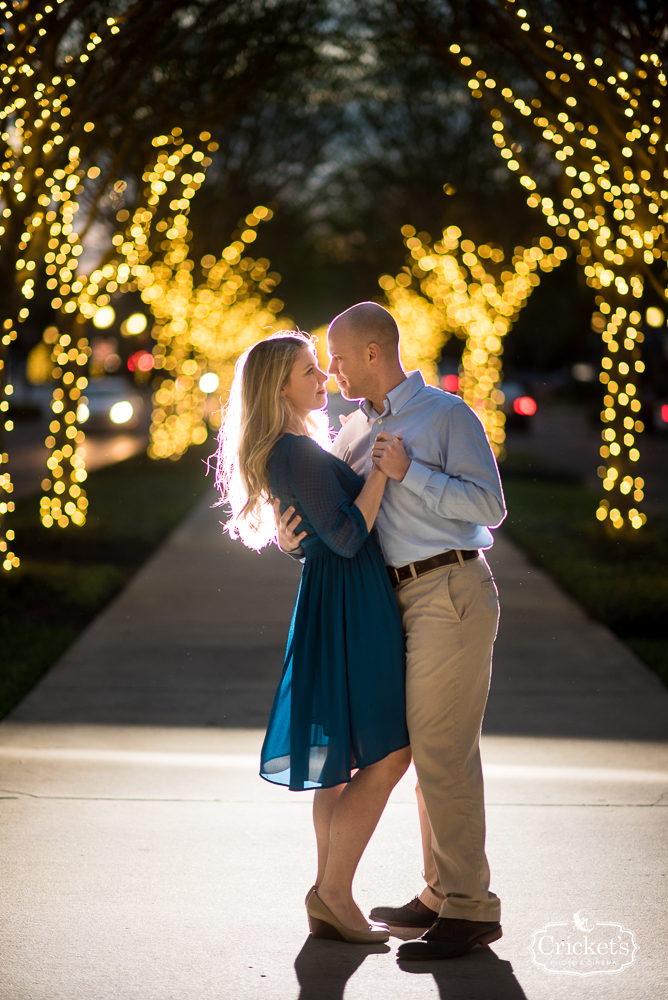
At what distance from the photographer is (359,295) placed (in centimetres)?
4978

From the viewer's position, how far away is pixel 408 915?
12.0ft

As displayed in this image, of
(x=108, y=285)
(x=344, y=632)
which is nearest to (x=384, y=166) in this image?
(x=108, y=285)

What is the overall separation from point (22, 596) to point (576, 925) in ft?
20.4

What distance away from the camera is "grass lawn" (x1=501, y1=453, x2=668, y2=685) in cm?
809

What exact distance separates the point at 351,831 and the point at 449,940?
0.45 m

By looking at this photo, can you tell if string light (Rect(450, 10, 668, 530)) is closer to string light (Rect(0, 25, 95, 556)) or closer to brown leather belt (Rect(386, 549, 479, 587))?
string light (Rect(0, 25, 95, 556))

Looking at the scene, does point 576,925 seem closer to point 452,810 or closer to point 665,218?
point 452,810

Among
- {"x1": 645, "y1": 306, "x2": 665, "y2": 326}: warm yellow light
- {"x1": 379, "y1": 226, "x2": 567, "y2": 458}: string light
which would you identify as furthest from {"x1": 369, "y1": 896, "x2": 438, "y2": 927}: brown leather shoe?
{"x1": 379, "y1": 226, "x2": 567, "y2": 458}: string light

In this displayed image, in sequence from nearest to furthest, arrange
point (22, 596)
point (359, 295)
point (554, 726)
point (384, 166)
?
point (554, 726) < point (22, 596) < point (384, 166) < point (359, 295)

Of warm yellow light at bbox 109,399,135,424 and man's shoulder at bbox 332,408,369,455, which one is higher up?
man's shoulder at bbox 332,408,369,455

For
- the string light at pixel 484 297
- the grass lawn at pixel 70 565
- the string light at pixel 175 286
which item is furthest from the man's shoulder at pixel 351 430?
the string light at pixel 484 297

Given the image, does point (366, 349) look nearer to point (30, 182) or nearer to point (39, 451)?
point (30, 182)

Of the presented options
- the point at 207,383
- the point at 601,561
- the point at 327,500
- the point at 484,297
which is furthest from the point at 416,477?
the point at 207,383

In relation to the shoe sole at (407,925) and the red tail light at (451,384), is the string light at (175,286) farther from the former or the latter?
the red tail light at (451,384)
